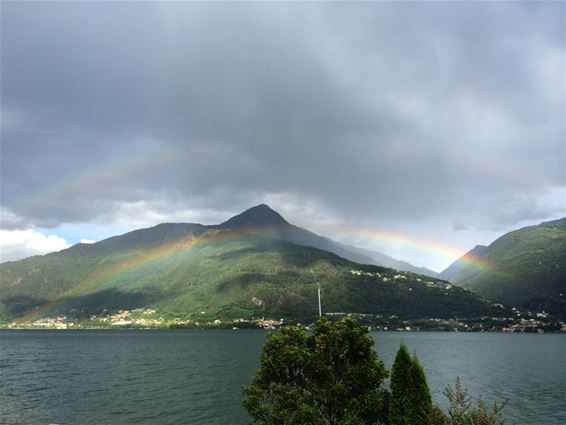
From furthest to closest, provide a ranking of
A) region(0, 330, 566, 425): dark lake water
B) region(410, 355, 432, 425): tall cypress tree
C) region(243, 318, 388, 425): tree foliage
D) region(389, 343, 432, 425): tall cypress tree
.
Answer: region(0, 330, 566, 425): dark lake water, region(243, 318, 388, 425): tree foliage, region(389, 343, 432, 425): tall cypress tree, region(410, 355, 432, 425): tall cypress tree

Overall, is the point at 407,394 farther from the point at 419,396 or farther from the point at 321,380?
the point at 321,380

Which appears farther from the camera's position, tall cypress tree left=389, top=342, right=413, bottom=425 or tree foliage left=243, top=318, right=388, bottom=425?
tree foliage left=243, top=318, right=388, bottom=425

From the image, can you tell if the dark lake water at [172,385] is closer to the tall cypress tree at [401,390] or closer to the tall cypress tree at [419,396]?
the tall cypress tree at [401,390]

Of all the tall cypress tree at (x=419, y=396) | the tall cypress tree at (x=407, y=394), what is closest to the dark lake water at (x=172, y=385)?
the tall cypress tree at (x=407, y=394)

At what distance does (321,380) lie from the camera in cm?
2700

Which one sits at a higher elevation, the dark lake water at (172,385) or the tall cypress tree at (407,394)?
the tall cypress tree at (407,394)

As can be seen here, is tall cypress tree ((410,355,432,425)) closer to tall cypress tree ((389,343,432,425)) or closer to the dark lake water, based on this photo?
tall cypress tree ((389,343,432,425))

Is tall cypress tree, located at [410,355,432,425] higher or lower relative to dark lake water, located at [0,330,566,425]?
higher

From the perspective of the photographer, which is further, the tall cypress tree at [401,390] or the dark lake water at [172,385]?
the dark lake water at [172,385]

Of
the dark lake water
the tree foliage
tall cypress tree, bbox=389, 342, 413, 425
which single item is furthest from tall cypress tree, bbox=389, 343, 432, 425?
the dark lake water

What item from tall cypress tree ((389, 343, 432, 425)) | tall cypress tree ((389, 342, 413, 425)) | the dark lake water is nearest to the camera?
tall cypress tree ((389, 343, 432, 425))

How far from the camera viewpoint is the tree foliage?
25.5 metres

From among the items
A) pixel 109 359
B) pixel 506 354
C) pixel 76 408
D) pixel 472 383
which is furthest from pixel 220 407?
pixel 506 354

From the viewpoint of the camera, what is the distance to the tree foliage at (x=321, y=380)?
2547 cm
